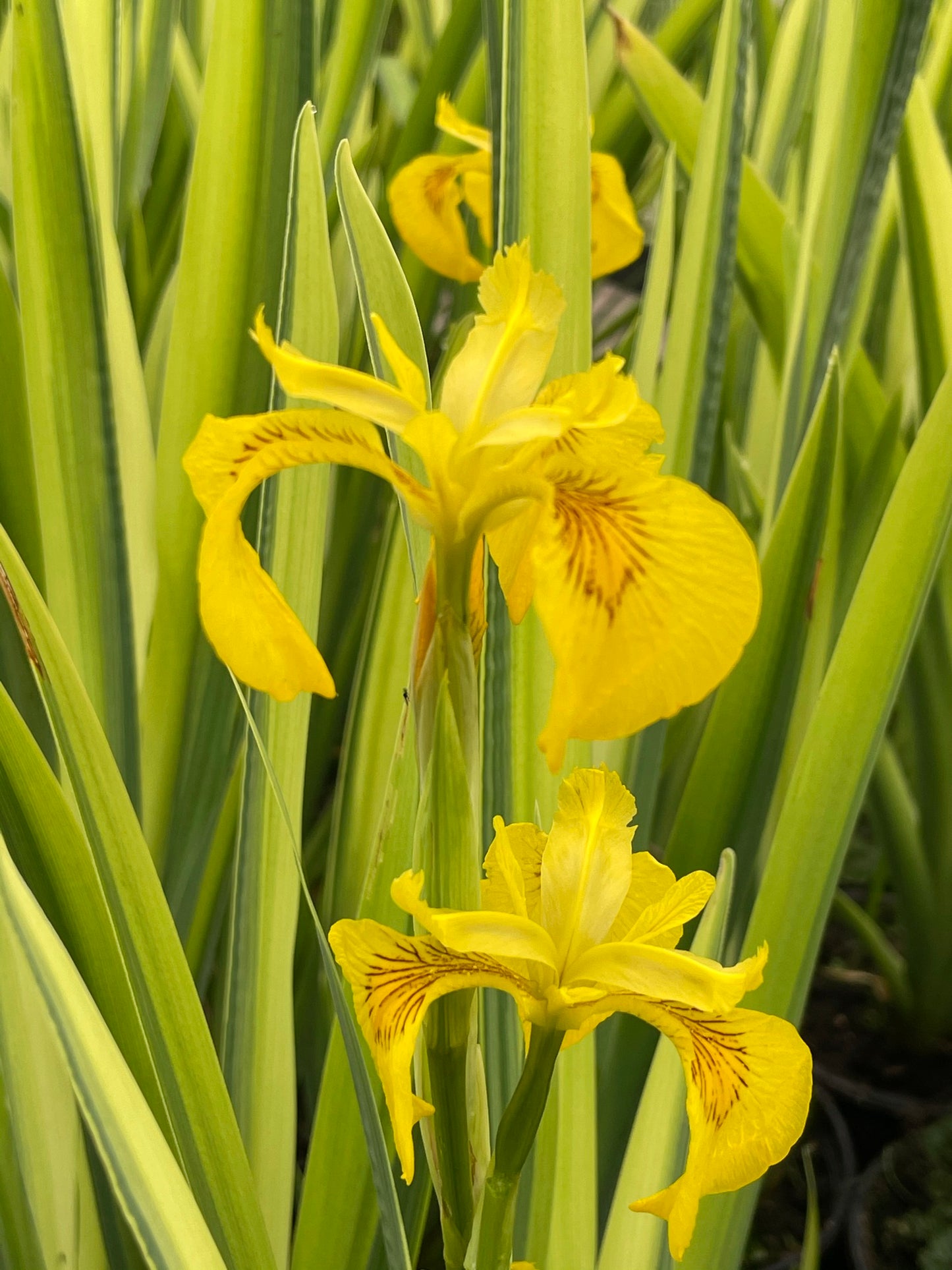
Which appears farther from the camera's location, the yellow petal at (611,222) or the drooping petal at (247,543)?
the yellow petal at (611,222)

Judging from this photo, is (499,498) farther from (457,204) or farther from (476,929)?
(457,204)

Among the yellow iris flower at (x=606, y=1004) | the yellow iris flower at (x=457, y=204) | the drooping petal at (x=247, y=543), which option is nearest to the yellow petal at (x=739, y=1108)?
the yellow iris flower at (x=606, y=1004)

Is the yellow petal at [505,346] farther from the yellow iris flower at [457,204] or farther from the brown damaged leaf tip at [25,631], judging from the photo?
the yellow iris flower at [457,204]

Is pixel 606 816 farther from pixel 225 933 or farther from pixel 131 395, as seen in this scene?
pixel 225 933

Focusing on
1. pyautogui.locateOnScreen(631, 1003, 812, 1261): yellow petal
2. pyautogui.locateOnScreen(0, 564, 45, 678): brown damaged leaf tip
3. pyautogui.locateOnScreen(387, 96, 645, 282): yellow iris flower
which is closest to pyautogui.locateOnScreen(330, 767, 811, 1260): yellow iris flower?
pyautogui.locateOnScreen(631, 1003, 812, 1261): yellow petal

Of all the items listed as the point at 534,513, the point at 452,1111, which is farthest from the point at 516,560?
the point at 452,1111

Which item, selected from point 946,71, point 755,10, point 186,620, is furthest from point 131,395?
point 755,10

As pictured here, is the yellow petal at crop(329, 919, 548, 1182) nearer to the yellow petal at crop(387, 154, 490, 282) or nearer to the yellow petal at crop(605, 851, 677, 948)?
the yellow petal at crop(605, 851, 677, 948)
